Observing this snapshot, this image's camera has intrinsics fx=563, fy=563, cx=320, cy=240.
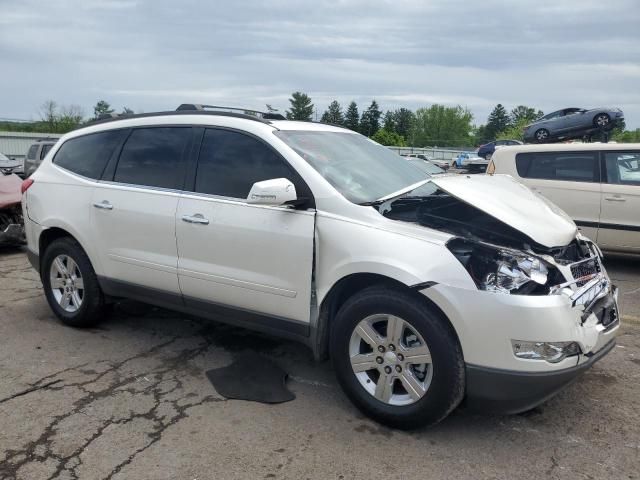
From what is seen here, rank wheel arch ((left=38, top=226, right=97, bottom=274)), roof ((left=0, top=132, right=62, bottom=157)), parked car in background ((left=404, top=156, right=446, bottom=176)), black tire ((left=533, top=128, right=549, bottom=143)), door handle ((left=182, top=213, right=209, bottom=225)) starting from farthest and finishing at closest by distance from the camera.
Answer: roof ((left=0, top=132, right=62, bottom=157)) → black tire ((left=533, top=128, right=549, bottom=143)) → wheel arch ((left=38, top=226, right=97, bottom=274)) → parked car in background ((left=404, top=156, right=446, bottom=176)) → door handle ((left=182, top=213, right=209, bottom=225))

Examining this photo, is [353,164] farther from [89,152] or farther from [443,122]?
[443,122]

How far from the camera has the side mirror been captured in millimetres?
3396

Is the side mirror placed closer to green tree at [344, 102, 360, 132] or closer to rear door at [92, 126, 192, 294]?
rear door at [92, 126, 192, 294]

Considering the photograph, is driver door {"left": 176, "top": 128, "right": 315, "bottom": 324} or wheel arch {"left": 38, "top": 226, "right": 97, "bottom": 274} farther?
wheel arch {"left": 38, "top": 226, "right": 97, "bottom": 274}

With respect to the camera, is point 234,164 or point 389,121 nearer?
point 234,164

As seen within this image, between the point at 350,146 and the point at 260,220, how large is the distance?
1.07 metres

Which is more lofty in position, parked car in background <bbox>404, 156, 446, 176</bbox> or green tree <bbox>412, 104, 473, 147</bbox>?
green tree <bbox>412, 104, 473, 147</bbox>

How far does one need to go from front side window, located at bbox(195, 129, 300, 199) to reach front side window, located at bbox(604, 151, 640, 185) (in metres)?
5.78

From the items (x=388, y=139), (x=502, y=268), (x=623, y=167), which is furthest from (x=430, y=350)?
(x=388, y=139)

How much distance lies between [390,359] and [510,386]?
2.17 feet

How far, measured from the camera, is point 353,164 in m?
3.99

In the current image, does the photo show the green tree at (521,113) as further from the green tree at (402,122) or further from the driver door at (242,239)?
the driver door at (242,239)

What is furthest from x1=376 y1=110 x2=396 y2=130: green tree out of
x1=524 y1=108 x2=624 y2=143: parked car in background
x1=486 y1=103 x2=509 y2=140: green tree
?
x1=524 y1=108 x2=624 y2=143: parked car in background

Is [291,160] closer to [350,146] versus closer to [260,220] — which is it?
[260,220]
